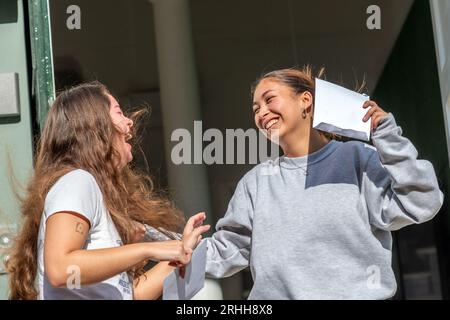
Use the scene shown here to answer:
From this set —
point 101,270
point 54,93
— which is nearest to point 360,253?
point 101,270

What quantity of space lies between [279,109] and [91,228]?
65cm

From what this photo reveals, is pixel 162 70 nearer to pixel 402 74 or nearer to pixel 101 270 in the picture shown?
pixel 402 74

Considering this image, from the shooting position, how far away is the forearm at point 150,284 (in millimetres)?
2102

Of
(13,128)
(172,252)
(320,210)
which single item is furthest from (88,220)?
(13,128)

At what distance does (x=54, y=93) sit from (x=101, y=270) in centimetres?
110

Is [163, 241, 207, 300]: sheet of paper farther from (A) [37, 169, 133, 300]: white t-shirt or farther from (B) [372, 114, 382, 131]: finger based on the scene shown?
(B) [372, 114, 382, 131]: finger

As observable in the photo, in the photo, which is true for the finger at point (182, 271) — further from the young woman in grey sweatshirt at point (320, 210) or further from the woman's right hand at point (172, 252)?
the young woman in grey sweatshirt at point (320, 210)

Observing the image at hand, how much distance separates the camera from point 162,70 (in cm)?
432

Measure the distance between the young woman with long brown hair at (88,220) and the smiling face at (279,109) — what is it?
14.2 inches

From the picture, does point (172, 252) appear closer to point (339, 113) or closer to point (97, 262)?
point (97, 262)

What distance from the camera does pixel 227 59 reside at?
4699 mm

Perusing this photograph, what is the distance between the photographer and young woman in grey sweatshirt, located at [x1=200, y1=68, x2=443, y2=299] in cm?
207

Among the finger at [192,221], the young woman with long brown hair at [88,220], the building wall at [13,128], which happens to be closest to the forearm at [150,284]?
the young woman with long brown hair at [88,220]

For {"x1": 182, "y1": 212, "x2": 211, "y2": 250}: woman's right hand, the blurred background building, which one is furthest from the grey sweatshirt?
the blurred background building
